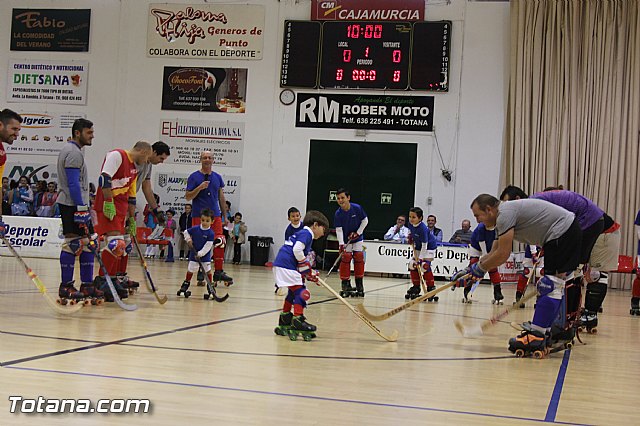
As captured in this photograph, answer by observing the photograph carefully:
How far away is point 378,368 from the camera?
5457 millimetres

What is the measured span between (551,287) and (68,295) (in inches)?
182

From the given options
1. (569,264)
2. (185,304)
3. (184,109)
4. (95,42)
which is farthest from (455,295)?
(95,42)

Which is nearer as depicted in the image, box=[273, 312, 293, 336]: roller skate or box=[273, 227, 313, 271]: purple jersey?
box=[273, 312, 293, 336]: roller skate

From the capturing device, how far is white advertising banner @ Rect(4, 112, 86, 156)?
72.1 feet

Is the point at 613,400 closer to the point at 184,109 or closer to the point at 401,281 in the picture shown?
the point at 401,281

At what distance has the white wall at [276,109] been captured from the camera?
20.2 meters

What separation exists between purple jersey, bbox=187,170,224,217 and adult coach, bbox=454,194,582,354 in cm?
544

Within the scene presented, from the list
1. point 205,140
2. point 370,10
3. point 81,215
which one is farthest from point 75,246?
point 370,10

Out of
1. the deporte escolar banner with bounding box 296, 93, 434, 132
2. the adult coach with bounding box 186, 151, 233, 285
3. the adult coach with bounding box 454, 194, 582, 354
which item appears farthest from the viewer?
the deporte escolar banner with bounding box 296, 93, 434, 132

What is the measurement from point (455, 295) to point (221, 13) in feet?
37.4

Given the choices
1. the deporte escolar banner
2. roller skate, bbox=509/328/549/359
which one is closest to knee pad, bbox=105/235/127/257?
roller skate, bbox=509/328/549/359

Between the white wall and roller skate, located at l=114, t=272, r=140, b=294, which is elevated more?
the white wall

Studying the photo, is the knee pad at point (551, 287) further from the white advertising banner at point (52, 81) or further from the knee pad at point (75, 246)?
the white advertising banner at point (52, 81)

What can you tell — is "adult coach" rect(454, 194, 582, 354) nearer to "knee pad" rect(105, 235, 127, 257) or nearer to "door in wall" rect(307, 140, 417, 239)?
"knee pad" rect(105, 235, 127, 257)
